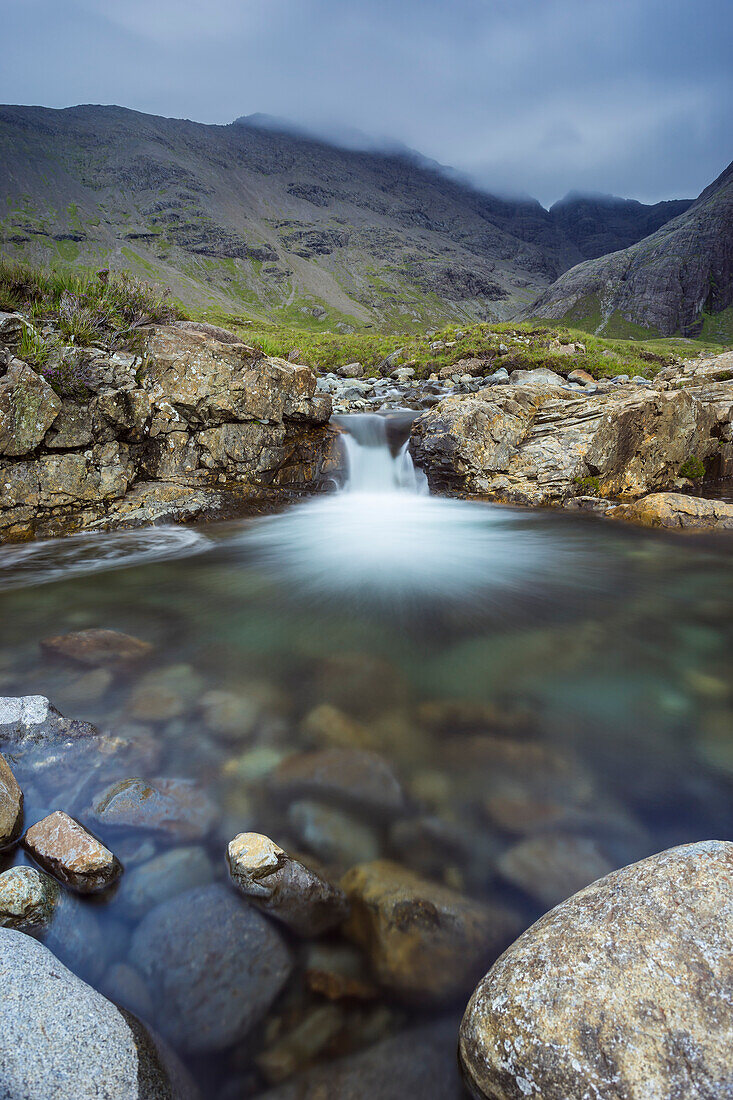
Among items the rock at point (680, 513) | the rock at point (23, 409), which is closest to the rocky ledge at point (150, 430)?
the rock at point (23, 409)

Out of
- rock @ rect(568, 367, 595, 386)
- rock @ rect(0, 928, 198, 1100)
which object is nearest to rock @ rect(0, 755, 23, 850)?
rock @ rect(0, 928, 198, 1100)

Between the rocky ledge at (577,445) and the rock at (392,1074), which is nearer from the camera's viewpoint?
the rock at (392,1074)

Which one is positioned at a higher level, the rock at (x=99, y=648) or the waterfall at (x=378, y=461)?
the waterfall at (x=378, y=461)

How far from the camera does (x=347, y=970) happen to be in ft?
7.64

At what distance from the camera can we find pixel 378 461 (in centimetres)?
1405

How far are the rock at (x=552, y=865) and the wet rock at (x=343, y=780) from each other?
78cm

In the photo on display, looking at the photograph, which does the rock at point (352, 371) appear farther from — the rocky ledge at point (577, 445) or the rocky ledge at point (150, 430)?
the rocky ledge at point (150, 430)

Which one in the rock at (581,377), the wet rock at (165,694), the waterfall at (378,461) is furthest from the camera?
the rock at (581,377)

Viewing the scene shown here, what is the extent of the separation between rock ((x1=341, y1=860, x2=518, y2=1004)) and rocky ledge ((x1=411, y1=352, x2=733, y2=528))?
10093 mm

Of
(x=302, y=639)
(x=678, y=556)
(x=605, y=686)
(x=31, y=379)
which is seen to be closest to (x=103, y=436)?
(x=31, y=379)

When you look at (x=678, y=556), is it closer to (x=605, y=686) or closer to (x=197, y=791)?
(x=605, y=686)

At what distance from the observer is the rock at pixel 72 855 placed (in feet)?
8.49

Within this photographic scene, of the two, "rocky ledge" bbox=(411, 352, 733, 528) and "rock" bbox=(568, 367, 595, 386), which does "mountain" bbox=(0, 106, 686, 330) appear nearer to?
"rock" bbox=(568, 367, 595, 386)

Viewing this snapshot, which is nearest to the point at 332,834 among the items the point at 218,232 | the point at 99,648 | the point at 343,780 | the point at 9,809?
the point at 343,780
